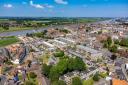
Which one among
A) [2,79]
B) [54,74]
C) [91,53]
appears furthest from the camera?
[91,53]

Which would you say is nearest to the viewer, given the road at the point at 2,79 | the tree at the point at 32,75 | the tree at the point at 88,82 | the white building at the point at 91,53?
the tree at the point at 88,82

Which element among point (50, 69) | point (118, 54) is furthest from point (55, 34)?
point (50, 69)

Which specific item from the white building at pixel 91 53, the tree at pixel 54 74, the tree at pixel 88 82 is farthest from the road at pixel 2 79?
the white building at pixel 91 53

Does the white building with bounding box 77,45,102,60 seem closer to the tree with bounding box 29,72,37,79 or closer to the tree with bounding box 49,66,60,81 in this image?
the tree with bounding box 49,66,60,81

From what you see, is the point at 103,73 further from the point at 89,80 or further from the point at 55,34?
the point at 55,34

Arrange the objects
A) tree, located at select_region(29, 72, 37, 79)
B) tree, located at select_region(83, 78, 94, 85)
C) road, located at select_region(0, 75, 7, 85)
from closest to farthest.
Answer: tree, located at select_region(83, 78, 94, 85), road, located at select_region(0, 75, 7, 85), tree, located at select_region(29, 72, 37, 79)

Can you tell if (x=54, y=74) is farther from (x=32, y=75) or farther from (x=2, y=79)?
(x=2, y=79)

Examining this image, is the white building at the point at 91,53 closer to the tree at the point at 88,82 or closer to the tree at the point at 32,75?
the tree at the point at 88,82

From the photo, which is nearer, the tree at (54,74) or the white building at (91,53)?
the tree at (54,74)

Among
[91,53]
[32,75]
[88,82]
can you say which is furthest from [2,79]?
[91,53]

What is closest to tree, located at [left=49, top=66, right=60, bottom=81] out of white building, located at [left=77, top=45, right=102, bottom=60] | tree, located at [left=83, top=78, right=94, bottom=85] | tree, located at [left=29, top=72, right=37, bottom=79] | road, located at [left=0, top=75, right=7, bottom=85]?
tree, located at [left=29, top=72, right=37, bottom=79]

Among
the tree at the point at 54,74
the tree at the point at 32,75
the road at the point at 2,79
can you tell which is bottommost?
the road at the point at 2,79
